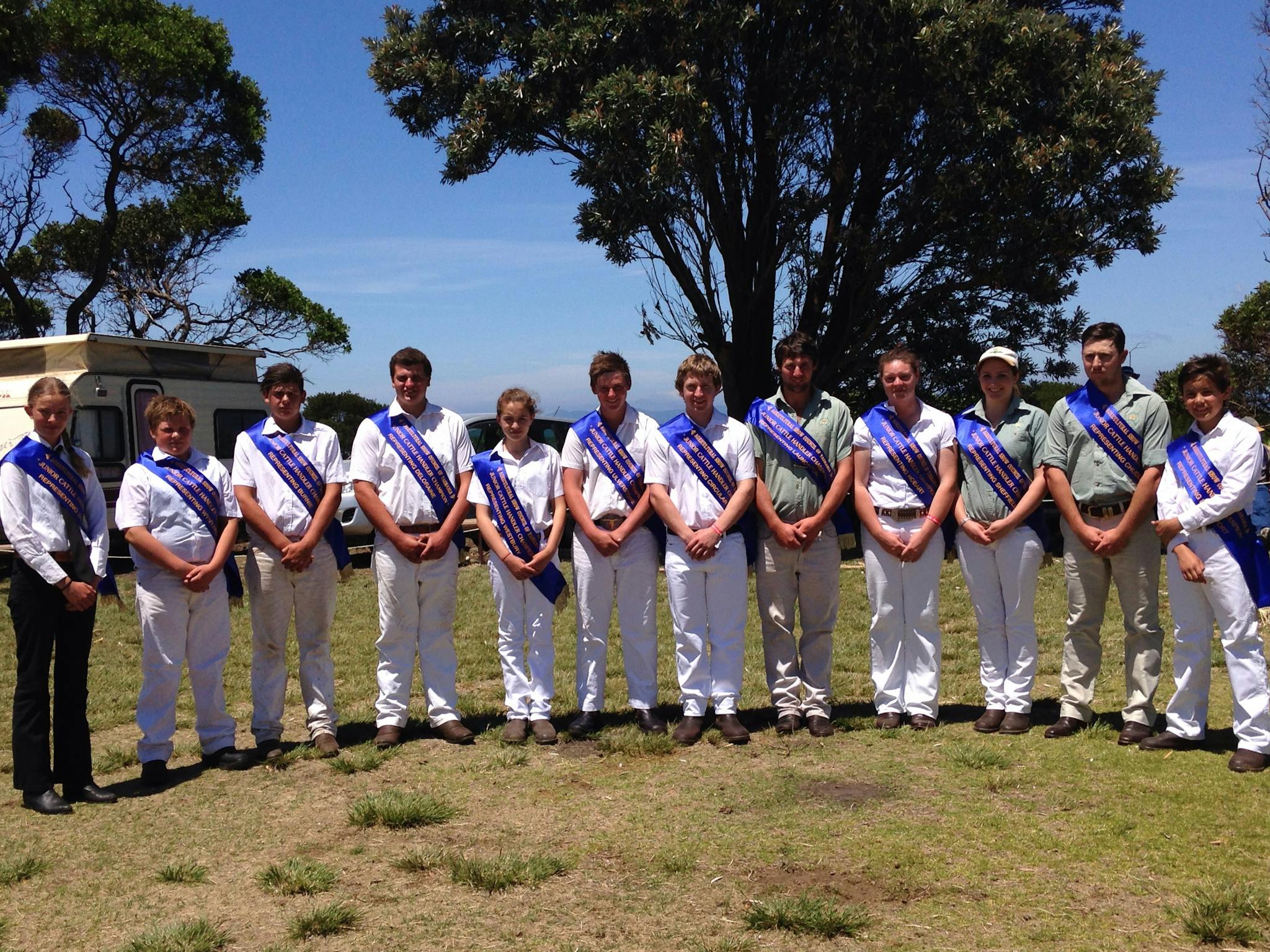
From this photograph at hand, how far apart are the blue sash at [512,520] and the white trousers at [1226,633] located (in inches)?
117

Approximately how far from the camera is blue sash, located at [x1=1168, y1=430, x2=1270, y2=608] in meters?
5.00

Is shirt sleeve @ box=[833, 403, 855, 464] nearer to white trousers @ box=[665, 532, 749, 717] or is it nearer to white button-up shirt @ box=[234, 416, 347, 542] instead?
white trousers @ box=[665, 532, 749, 717]

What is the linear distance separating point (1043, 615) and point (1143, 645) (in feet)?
14.0

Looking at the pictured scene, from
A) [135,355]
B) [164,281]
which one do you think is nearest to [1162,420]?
[135,355]

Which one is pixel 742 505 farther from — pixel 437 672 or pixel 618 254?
pixel 618 254

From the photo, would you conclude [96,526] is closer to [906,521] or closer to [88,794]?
[88,794]

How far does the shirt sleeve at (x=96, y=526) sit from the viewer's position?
5.20 m

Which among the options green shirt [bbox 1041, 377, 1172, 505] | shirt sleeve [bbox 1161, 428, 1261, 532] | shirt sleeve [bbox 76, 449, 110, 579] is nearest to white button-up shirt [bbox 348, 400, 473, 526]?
shirt sleeve [bbox 76, 449, 110, 579]

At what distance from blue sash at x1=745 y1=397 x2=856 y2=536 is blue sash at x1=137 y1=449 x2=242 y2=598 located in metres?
2.73

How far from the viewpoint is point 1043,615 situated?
955cm

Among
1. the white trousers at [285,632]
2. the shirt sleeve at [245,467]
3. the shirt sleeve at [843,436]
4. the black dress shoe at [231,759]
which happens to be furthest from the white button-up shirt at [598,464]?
the black dress shoe at [231,759]

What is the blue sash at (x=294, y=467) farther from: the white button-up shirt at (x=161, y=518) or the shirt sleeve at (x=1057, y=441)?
the shirt sleeve at (x=1057, y=441)

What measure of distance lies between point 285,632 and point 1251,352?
1482 centimetres

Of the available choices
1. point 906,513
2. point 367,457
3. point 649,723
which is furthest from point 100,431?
point 906,513
